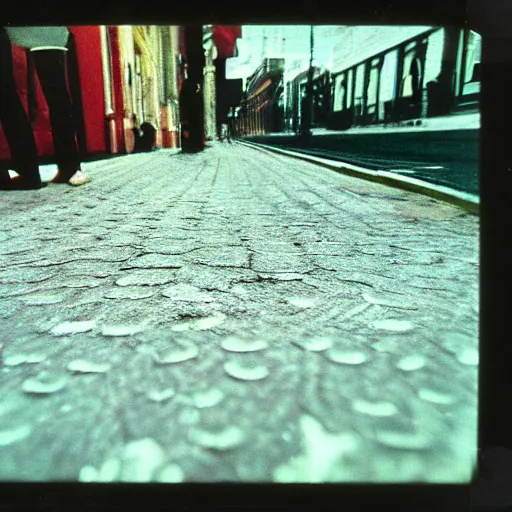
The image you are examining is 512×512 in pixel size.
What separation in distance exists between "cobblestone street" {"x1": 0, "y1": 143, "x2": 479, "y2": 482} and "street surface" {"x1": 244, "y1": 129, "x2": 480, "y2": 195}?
41 cm

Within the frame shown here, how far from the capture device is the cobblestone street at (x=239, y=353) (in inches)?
28.4

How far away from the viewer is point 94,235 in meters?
2.31

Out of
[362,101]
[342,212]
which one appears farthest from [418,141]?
[362,101]

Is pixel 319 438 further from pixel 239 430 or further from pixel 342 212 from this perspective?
pixel 342 212

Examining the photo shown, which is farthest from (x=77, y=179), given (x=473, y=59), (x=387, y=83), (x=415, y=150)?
(x=473, y=59)

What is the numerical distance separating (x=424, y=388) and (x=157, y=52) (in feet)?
5.00

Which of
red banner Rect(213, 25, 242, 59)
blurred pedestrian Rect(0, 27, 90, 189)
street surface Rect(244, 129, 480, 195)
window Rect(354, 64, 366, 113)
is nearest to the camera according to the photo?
red banner Rect(213, 25, 242, 59)

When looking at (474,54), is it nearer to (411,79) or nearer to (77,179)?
(411,79)

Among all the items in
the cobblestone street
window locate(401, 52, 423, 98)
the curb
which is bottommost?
the cobblestone street

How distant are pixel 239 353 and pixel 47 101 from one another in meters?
2.81

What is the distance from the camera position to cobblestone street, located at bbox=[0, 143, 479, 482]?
0.72 m

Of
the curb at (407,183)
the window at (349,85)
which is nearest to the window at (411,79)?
the window at (349,85)

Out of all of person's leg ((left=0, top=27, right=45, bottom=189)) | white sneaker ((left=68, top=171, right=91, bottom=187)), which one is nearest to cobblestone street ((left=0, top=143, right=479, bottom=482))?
person's leg ((left=0, top=27, right=45, bottom=189))

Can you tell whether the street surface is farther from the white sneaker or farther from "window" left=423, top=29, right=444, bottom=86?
the white sneaker
